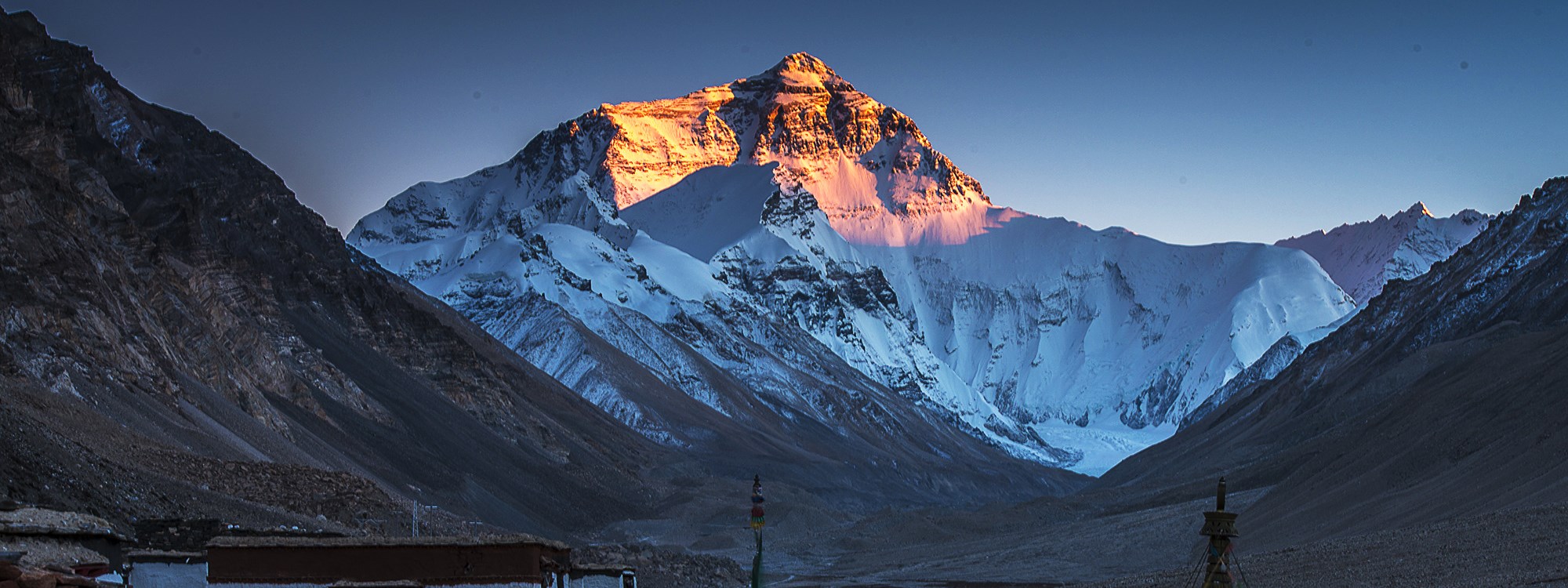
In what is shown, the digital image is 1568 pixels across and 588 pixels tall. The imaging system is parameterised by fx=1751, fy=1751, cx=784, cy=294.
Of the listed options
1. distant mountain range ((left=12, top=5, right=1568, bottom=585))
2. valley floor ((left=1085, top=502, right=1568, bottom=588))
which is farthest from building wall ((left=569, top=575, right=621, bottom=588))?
distant mountain range ((left=12, top=5, right=1568, bottom=585))

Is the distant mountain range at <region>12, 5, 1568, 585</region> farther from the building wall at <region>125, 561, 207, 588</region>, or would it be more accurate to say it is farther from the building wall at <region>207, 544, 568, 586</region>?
the building wall at <region>207, 544, 568, 586</region>

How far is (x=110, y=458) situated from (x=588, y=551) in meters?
18.3

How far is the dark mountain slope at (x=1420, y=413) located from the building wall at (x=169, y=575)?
116 feet

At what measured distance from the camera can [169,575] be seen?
17.0 meters

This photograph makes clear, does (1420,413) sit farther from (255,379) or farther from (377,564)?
(377,564)

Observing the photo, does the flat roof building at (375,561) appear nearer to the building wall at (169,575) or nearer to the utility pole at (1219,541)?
the building wall at (169,575)

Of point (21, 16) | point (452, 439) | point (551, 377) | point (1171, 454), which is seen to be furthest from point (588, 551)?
point (1171, 454)

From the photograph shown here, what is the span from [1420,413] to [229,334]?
165 ft

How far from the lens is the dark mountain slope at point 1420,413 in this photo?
53.6m

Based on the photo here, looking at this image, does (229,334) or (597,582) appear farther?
(229,334)

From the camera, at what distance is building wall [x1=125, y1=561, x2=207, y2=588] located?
16.9 metres

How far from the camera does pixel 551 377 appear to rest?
129500 millimetres

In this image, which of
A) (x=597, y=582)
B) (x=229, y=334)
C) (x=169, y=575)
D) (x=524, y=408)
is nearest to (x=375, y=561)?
(x=169, y=575)

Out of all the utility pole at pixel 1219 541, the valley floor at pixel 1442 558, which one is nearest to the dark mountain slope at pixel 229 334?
the utility pole at pixel 1219 541
